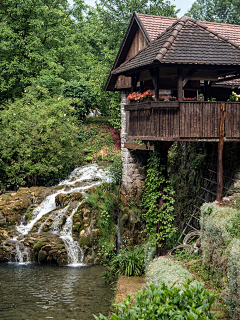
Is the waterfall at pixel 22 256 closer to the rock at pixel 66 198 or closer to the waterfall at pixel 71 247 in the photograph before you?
the waterfall at pixel 71 247

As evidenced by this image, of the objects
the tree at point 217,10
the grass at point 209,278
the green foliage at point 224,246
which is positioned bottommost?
the grass at point 209,278

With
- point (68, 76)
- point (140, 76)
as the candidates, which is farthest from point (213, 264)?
point (68, 76)

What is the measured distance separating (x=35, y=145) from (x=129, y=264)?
9845 mm

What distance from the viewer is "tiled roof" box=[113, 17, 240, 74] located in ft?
36.9

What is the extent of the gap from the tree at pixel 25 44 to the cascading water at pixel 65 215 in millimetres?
8067

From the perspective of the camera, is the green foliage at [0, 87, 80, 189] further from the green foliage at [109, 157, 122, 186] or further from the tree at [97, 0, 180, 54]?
the tree at [97, 0, 180, 54]

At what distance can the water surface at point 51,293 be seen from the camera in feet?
32.4

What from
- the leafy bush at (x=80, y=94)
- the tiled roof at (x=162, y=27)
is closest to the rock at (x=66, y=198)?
the tiled roof at (x=162, y=27)

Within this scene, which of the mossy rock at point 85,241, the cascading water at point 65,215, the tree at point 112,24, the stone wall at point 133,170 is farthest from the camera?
the tree at point 112,24

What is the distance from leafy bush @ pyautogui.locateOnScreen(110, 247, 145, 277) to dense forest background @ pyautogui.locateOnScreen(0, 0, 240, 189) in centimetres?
816

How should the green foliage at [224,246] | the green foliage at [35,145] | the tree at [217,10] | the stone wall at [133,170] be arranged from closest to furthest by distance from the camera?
the green foliage at [224,246], the stone wall at [133,170], the green foliage at [35,145], the tree at [217,10]

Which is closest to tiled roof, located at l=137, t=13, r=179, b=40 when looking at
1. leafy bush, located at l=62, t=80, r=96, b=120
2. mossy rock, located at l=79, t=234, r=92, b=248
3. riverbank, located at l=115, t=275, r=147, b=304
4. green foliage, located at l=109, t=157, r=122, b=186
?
green foliage, located at l=109, t=157, r=122, b=186

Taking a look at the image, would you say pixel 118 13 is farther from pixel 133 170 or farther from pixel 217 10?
pixel 217 10

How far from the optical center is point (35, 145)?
→ 2017cm
